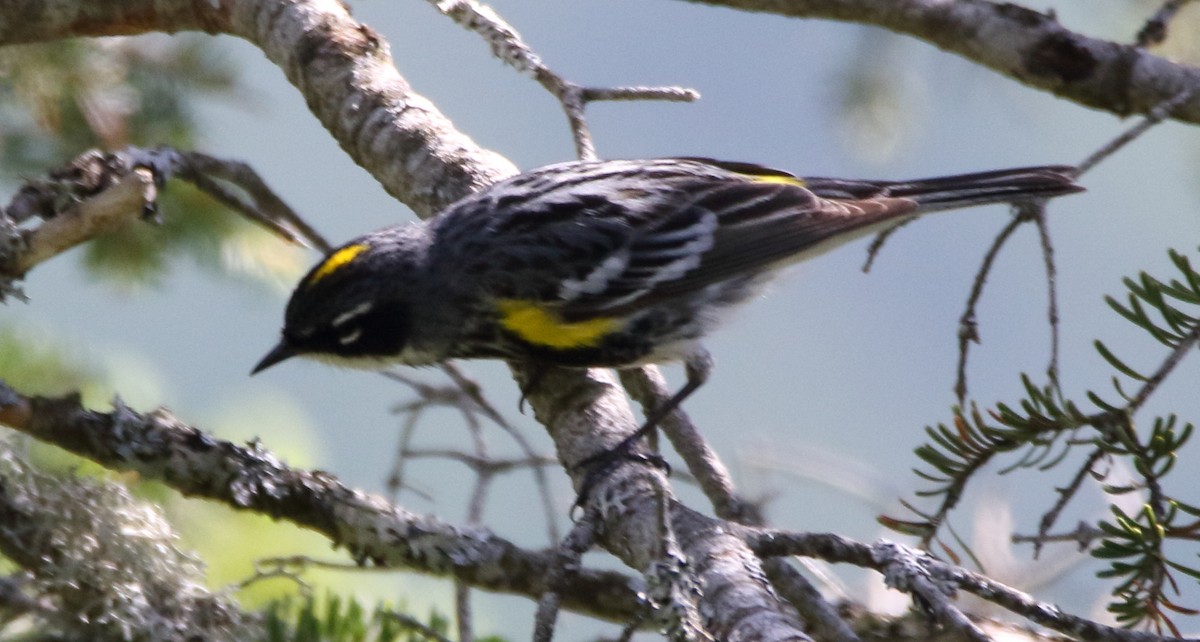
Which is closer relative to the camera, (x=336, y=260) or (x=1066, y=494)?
(x=1066, y=494)

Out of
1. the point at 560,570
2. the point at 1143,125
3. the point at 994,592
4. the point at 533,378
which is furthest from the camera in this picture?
the point at 533,378

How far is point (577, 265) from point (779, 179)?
1.87ft

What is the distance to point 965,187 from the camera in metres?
2.38

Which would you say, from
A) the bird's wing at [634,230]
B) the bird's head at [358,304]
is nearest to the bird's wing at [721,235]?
the bird's wing at [634,230]

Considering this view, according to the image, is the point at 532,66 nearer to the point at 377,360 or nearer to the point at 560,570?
the point at 377,360

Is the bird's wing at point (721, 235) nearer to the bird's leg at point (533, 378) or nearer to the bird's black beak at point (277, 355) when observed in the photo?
the bird's leg at point (533, 378)

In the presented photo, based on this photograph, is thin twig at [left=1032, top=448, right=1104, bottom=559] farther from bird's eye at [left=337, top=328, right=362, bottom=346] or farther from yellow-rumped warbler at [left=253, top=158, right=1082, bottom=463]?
bird's eye at [left=337, top=328, right=362, bottom=346]

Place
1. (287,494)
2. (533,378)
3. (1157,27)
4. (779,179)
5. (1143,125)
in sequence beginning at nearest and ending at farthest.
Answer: (287,494) < (1143,125) < (533,378) < (1157,27) < (779,179)

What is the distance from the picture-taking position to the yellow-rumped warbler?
216 centimetres

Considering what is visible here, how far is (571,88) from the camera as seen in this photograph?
2242 mm

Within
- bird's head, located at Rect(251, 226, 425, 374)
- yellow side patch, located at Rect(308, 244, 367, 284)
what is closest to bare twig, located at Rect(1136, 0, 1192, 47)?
bird's head, located at Rect(251, 226, 425, 374)

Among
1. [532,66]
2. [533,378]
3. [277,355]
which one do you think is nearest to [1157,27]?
[532,66]

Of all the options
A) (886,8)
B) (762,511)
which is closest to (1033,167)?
(886,8)

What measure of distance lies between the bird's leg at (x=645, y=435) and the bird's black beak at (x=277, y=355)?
654 millimetres
